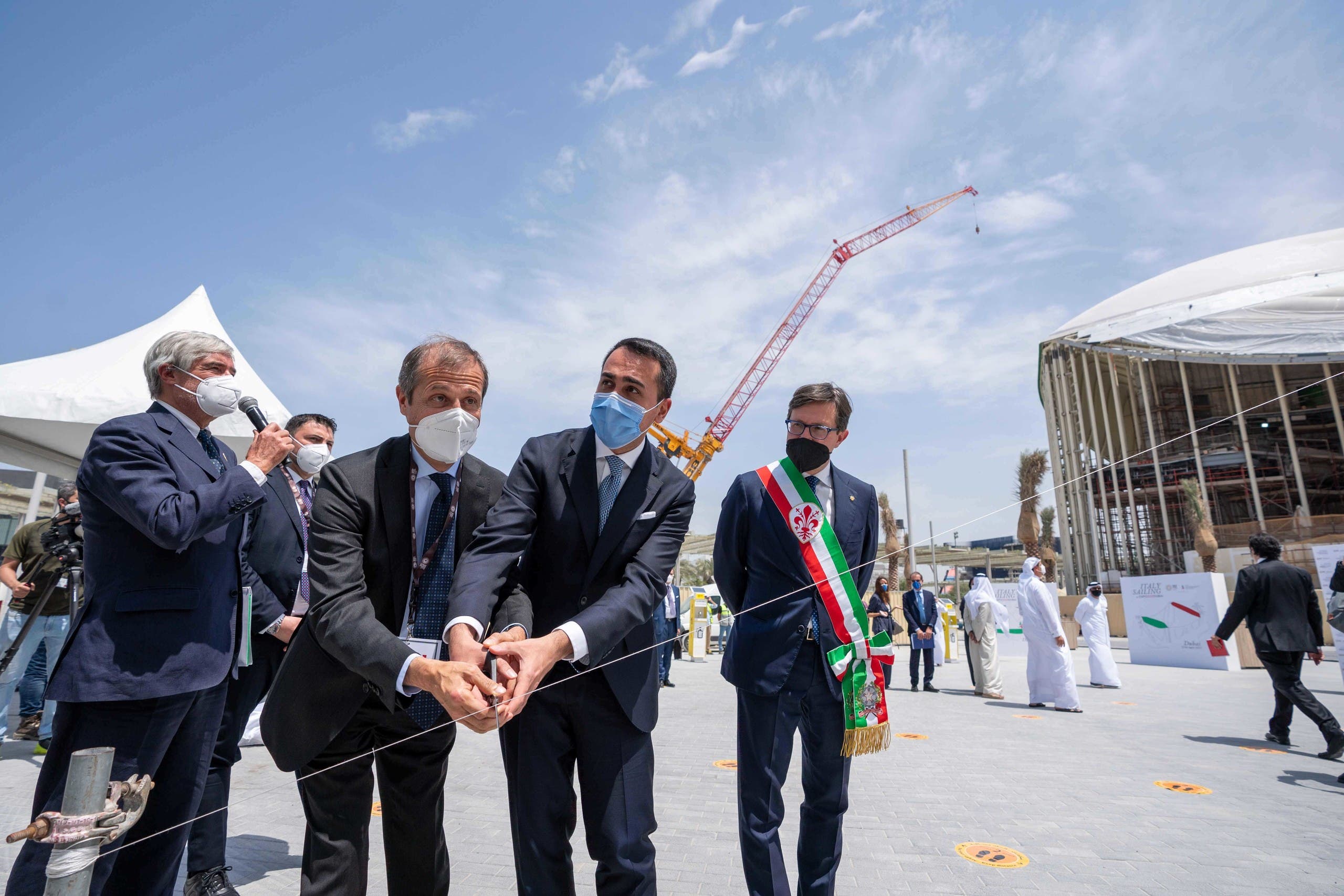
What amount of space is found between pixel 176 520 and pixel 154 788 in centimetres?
88

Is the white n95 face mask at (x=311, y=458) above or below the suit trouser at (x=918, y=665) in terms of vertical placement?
above

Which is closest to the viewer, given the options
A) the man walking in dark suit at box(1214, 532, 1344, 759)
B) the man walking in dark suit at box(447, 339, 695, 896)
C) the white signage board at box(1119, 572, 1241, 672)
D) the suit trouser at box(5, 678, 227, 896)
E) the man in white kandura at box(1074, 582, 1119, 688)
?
the man walking in dark suit at box(447, 339, 695, 896)

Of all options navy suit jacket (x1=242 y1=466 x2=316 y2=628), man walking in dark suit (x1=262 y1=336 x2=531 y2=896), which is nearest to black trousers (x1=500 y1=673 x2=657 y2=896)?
man walking in dark suit (x1=262 y1=336 x2=531 y2=896)

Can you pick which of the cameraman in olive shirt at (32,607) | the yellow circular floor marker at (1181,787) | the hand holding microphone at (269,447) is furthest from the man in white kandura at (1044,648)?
the cameraman in olive shirt at (32,607)

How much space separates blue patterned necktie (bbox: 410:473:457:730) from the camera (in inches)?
81.9

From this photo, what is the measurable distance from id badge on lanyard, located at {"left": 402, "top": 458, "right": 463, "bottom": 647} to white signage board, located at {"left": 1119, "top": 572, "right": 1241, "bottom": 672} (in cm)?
1592

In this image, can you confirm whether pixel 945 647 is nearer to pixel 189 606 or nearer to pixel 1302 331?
pixel 189 606

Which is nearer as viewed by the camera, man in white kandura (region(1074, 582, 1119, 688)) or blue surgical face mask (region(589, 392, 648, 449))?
blue surgical face mask (region(589, 392, 648, 449))

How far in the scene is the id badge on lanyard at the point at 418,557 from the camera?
2066 mm

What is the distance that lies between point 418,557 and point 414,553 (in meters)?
0.04

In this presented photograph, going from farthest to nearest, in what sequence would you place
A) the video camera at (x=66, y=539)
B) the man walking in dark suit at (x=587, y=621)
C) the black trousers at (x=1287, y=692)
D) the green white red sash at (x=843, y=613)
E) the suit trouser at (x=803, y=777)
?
the black trousers at (x=1287, y=692) < the video camera at (x=66, y=539) < the green white red sash at (x=843, y=613) < the suit trouser at (x=803, y=777) < the man walking in dark suit at (x=587, y=621)

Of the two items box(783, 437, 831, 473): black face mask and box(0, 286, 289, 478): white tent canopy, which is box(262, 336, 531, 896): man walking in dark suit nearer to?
box(783, 437, 831, 473): black face mask

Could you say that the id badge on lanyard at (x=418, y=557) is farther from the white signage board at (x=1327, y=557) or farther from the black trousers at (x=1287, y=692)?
the white signage board at (x=1327, y=557)

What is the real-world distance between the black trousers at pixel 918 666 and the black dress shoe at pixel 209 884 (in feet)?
32.6
